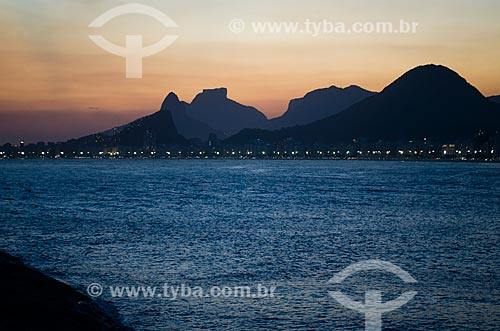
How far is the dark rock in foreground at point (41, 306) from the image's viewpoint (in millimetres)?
14823

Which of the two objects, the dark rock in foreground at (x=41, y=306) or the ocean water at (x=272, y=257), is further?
the ocean water at (x=272, y=257)

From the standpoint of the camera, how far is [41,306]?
651 inches

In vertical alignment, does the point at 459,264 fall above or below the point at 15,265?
below

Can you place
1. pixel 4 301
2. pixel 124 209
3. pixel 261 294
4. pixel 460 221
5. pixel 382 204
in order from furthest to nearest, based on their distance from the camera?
pixel 382 204
pixel 124 209
pixel 460 221
pixel 261 294
pixel 4 301

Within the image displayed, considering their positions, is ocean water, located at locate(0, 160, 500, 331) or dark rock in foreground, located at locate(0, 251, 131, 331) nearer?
dark rock in foreground, located at locate(0, 251, 131, 331)

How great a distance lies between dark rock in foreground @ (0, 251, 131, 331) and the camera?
14823 millimetres

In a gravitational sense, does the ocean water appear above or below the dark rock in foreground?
below

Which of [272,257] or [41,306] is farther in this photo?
[272,257]

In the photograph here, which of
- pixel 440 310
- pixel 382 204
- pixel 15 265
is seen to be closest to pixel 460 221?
pixel 382 204

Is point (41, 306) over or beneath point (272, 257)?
over

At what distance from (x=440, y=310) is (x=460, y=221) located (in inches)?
1403

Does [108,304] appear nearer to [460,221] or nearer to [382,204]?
[460,221]

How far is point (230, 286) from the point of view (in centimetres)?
2525

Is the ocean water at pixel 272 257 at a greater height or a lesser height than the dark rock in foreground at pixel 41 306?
lesser
